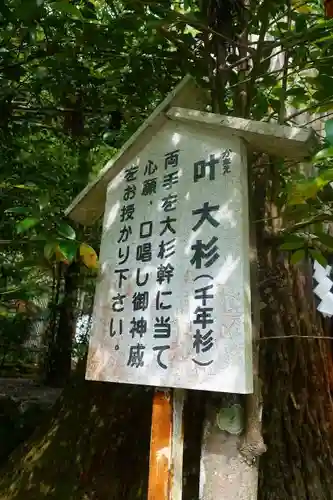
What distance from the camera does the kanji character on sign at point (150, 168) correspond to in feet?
6.33

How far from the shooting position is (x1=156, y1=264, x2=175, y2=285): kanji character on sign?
5.56ft

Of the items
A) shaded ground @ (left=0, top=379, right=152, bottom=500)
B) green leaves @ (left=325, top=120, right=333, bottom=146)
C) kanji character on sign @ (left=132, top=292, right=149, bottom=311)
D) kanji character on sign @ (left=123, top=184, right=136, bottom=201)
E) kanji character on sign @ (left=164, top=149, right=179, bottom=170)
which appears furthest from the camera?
shaded ground @ (left=0, top=379, right=152, bottom=500)

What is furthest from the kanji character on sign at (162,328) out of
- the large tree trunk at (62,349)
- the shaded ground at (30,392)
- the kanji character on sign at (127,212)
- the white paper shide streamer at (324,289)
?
the large tree trunk at (62,349)

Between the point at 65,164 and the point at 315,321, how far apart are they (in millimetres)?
2153

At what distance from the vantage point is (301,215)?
207 cm

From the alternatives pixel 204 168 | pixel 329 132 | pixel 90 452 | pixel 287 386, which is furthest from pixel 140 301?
pixel 90 452

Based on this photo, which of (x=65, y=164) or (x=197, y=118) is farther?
(x=65, y=164)

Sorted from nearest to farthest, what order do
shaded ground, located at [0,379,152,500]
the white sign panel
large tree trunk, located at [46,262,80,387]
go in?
the white sign panel < shaded ground, located at [0,379,152,500] < large tree trunk, located at [46,262,80,387]

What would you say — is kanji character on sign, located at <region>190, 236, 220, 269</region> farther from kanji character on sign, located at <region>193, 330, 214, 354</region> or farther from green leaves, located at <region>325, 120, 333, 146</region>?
green leaves, located at <region>325, 120, 333, 146</region>

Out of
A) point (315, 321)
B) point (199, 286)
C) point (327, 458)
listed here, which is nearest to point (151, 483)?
point (199, 286)

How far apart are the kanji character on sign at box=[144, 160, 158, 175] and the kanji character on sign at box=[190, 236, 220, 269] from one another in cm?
44

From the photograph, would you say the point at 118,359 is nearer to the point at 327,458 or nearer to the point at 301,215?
the point at 301,215

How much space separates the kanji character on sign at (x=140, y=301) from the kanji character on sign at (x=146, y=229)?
0.23m

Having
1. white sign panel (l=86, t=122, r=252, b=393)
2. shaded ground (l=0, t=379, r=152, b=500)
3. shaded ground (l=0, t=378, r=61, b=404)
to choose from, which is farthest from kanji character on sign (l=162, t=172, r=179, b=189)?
shaded ground (l=0, t=378, r=61, b=404)
